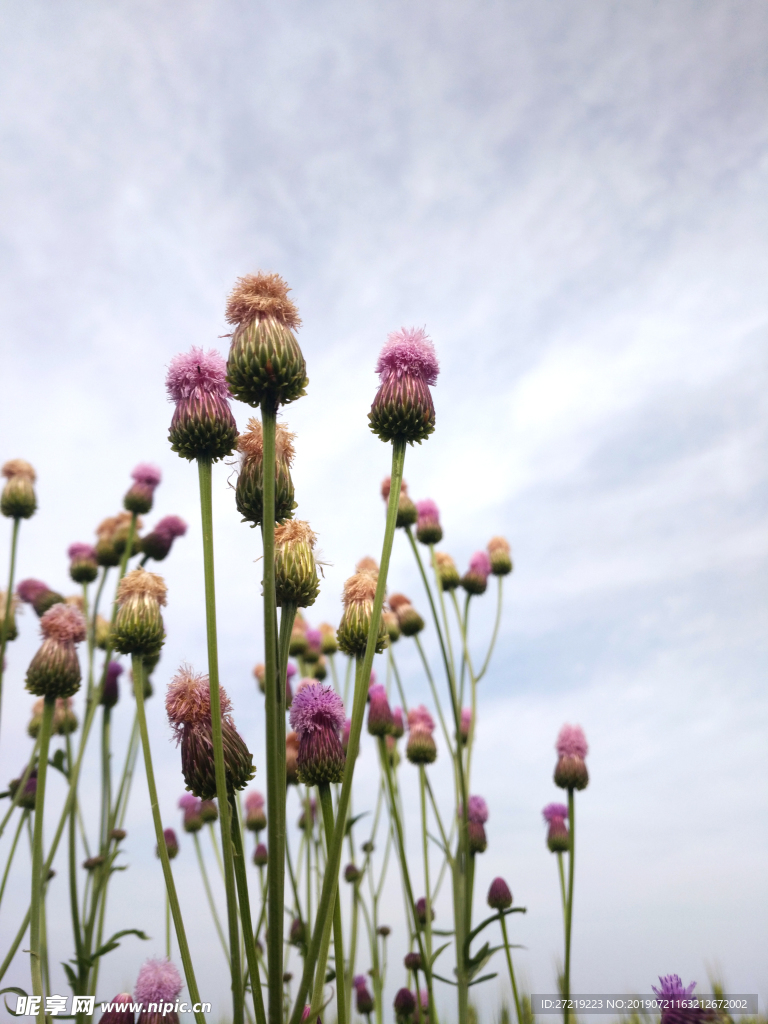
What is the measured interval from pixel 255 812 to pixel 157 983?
4536 millimetres

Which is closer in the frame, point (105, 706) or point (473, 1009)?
point (473, 1009)

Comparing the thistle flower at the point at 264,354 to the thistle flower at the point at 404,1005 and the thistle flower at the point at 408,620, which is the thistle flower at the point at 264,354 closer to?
the thistle flower at the point at 408,620

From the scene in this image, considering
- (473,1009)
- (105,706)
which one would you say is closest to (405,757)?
(473,1009)

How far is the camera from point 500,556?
8.63m

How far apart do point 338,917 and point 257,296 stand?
260cm

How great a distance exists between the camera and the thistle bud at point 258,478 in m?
3.07

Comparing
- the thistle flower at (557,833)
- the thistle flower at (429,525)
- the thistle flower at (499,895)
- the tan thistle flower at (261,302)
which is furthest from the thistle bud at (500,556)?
the tan thistle flower at (261,302)

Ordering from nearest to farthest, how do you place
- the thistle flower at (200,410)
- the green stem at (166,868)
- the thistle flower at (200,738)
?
the green stem at (166,868) < the thistle flower at (200,738) < the thistle flower at (200,410)

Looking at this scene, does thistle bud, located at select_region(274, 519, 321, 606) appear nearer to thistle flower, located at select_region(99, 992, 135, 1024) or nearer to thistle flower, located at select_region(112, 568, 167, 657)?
thistle flower, located at select_region(112, 568, 167, 657)

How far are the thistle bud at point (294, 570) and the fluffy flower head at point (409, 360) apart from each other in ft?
2.80

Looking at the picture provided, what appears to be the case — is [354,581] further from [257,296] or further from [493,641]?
[493,641]

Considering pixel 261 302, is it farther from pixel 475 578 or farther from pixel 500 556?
pixel 500 556

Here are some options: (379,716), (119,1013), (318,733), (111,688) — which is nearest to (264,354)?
(318,733)

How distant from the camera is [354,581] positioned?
140 inches
